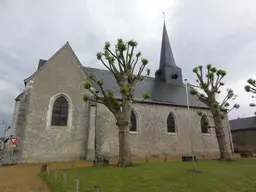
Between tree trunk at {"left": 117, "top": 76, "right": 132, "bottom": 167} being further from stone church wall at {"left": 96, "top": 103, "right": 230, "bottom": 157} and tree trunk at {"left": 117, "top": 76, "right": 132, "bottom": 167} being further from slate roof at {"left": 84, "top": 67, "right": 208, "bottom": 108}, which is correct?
slate roof at {"left": 84, "top": 67, "right": 208, "bottom": 108}

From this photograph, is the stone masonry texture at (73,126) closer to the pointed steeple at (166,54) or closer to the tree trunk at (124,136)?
the tree trunk at (124,136)

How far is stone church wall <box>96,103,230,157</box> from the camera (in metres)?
15.2

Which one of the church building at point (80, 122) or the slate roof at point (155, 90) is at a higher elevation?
the slate roof at point (155, 90)

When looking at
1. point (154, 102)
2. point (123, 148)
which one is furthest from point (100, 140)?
point (154, 102)

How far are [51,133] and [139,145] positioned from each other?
7.50 metres

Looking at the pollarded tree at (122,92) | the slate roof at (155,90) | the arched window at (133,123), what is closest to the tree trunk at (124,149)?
the pollarded tree at (122,92)

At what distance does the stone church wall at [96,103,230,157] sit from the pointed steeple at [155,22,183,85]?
572cm

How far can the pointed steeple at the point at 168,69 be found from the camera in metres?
23.9

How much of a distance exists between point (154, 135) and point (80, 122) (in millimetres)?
7037

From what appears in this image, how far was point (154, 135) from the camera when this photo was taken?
17.1m

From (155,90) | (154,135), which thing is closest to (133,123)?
(154,135)

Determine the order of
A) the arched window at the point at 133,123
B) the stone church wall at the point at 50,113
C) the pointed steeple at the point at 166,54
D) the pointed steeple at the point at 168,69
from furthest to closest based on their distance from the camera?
1. the pointed steeple at the point at 166,54
2. the pointed steeple at the point at 168,69
3. the arched window at the point at 133,123
4. the stone church wall at the point at 50,113

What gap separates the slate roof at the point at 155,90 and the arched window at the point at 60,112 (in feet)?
12.1

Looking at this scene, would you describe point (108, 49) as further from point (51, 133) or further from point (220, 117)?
point (220, 117)
